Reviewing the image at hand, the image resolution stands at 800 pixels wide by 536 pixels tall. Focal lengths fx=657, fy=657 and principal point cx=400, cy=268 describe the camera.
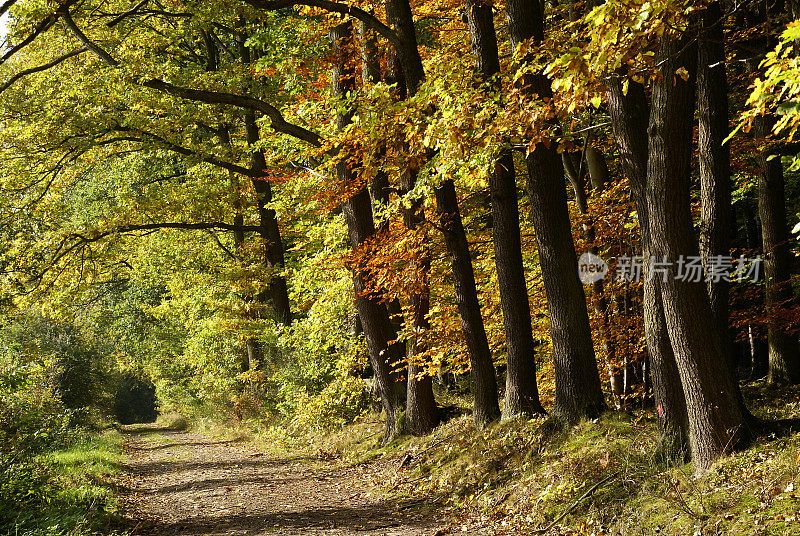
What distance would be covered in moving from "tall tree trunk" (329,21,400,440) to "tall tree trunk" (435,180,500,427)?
1.89 m

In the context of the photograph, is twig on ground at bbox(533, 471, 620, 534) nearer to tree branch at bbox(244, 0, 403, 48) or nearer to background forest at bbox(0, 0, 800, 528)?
background forest at bbox(0, 0, 800, 528)

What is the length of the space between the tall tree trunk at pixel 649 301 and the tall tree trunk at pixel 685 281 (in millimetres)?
517

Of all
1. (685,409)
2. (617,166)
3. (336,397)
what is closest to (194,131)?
(336,397)

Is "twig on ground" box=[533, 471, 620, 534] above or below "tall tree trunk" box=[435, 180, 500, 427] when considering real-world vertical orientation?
below

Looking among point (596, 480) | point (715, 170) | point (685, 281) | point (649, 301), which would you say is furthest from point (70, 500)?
point (715, 170)

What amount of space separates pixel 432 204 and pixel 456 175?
10.5 feet

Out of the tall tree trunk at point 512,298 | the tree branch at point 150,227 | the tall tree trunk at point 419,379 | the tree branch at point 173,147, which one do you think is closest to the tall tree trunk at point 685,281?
the tall tree trunk at point 512,298

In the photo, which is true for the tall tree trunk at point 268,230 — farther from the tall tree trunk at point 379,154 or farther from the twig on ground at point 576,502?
the twig on ground at point 576,502

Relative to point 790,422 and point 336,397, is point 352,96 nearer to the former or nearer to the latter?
point 790,422

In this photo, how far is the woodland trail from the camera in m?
8.15

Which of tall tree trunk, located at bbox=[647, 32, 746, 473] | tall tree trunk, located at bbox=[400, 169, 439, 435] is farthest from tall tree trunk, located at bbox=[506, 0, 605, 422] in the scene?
tall tree trunk, located at bbox=[400, 169, 439, 435]

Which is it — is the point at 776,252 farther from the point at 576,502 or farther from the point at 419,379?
the point at 576,502

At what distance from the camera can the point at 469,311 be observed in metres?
10.7

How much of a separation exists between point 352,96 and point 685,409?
6028mm
